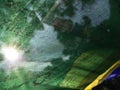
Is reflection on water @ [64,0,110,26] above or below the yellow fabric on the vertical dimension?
above

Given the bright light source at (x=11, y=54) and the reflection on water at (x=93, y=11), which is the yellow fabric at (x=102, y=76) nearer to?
the reflection on water at (x=93, y=11)

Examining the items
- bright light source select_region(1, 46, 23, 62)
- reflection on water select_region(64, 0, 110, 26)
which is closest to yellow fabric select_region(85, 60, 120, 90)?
reflection on water select_region(64, 0, 110, 26)

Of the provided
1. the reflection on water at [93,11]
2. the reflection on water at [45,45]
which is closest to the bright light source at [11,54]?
the reflection on water at [45,45]

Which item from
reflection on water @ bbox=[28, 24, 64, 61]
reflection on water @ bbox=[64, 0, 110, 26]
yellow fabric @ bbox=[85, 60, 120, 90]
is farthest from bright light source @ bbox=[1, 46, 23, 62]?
yellow fabric @ bbox=[85, 60, 120, 90]

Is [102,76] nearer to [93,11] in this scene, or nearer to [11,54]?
[93,11]

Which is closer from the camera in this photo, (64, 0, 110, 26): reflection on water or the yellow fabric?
(64, 0, 110, 26): reflection on water

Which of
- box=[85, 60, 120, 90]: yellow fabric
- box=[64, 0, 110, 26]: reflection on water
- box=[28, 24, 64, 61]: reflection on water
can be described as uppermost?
box=[64, 0, 110, 26]: reflection on water

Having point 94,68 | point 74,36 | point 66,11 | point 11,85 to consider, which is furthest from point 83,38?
point 11,85

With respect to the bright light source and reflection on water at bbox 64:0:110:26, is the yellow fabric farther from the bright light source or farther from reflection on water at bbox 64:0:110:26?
the bright light source
